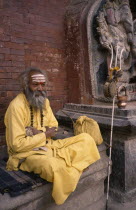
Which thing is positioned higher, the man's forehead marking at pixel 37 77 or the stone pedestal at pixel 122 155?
the man's forehead marking at pixel 37 77

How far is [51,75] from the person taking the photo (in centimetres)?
470

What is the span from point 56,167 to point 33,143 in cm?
50

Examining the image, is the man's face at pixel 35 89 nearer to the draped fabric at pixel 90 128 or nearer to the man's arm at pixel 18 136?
the man's arm at pixel 18 136

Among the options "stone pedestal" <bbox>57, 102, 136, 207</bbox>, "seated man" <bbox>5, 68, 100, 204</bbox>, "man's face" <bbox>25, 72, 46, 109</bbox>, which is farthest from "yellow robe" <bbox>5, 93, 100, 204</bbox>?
"stone pedestal" <bbox>57, 102, 136, 207</bbox>

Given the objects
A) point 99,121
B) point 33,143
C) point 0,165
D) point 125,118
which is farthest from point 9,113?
point 125,118

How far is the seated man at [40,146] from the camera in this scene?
2.66 meters

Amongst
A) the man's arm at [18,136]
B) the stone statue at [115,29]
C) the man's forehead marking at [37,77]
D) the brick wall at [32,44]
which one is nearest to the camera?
the man's arm at [18,136]

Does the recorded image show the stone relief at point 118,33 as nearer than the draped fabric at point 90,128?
No

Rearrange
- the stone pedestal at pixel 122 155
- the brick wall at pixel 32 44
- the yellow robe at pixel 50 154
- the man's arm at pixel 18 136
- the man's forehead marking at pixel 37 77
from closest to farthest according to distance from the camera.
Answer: the yellow robe at pixel 50 154 < the man's arm at pixel 18 136 < the man's forehead marking at pixel 37 77 < the stone pedestal at pixel 122 155 < the brick wall at pixel 32 44

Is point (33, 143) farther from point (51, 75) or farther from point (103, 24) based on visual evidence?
point (103, 24)

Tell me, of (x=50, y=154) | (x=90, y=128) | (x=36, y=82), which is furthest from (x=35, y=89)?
(x=90, y=128)

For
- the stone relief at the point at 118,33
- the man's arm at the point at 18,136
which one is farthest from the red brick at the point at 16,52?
the stone relief at the point at 118,33

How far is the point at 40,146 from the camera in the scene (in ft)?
10.1

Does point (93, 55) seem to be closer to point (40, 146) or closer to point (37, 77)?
point (37, 77)
